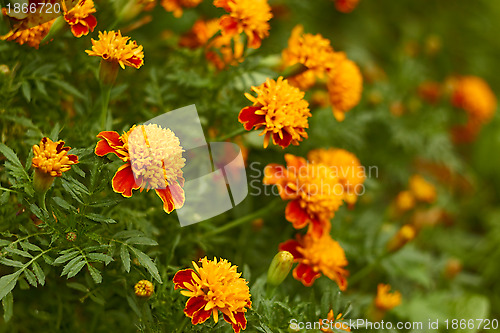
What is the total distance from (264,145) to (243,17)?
28 centimetres

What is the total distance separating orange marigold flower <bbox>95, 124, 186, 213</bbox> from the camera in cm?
73

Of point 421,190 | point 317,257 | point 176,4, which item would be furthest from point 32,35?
point 421,190

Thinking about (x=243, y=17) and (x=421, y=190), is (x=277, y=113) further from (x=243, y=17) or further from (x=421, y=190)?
(x=421, y=190)

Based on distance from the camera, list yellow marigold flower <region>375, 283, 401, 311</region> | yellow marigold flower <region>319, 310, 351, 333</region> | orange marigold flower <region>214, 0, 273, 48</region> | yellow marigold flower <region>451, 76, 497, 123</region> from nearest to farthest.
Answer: yellow marigold flower <region>319, 310, 351, 333</region>
orange marigold flower <region>214, 0, 273, 48</region>
yellow marigold flower <region>375, 283, 401, 311</region>
yellow marigold flower <region>451, 76, 497, 123</region>

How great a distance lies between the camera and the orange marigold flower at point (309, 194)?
3.01 feet

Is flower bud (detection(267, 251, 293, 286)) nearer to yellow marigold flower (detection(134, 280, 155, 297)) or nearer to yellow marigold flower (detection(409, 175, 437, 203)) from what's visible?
yellow marigold flower (detection(134, 280, 155, 297))

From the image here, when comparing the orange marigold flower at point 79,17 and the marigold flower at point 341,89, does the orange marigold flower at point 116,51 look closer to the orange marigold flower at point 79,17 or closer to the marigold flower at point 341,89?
the orange marigold flower at point 79,17

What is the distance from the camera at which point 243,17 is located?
37.4 inches

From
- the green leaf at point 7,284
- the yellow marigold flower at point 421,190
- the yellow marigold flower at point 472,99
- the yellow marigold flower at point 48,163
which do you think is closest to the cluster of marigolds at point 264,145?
the yellow marigold flower at point 48,163

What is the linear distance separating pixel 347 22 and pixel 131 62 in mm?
1518

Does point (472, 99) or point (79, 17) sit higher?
point (79, 17)

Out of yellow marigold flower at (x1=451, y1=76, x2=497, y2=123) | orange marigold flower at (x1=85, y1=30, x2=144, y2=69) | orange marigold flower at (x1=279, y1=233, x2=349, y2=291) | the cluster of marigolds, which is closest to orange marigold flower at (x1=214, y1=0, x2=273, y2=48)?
the cluster of marigolds

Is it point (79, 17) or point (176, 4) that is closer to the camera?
point (79, 17)

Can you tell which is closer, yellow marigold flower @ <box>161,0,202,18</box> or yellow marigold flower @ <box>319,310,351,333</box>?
yellow marigold flower @ <box>319,310,351,333</box>
